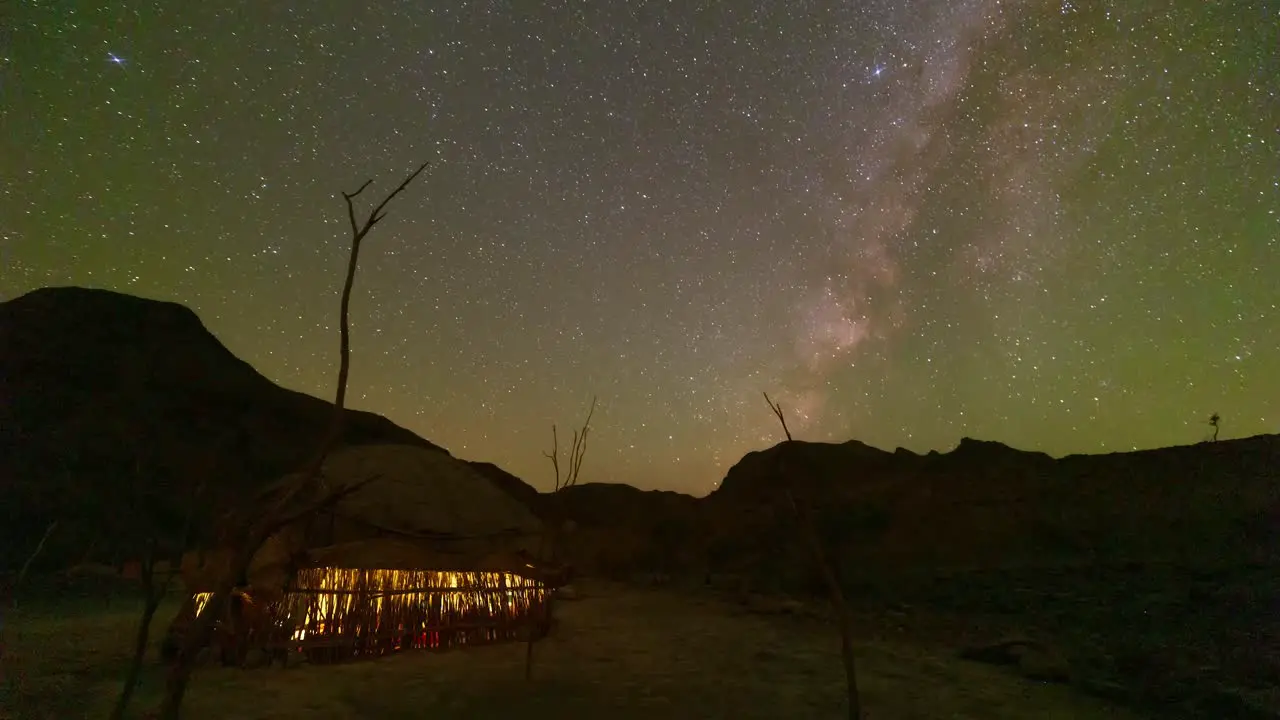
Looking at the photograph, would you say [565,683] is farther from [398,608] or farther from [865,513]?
[865,513]

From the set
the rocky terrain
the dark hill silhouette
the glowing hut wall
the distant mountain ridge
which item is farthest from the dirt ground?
the dark hill silhouette

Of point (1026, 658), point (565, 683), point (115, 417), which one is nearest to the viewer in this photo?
point (565, 683)

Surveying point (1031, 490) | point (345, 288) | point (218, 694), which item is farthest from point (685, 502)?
point (345, 288)

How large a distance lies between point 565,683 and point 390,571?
2.97 metres

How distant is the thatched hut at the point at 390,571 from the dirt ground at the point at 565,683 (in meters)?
0.38

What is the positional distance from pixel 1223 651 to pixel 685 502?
45328mm

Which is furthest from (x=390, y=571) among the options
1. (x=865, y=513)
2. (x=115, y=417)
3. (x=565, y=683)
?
(x=115, y=417)

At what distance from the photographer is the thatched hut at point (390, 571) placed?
8586 mm

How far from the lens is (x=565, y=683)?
8539 mm

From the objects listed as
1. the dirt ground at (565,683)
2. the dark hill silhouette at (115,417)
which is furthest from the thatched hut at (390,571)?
the dark hill silhouette at (115,417)

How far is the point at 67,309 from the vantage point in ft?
164

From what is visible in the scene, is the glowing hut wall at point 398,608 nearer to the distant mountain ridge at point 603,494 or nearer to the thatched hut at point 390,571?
the thatched hut at point 390,571

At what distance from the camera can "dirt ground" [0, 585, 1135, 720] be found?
23.5 ft

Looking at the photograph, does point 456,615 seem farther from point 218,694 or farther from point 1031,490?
point 1031,490
